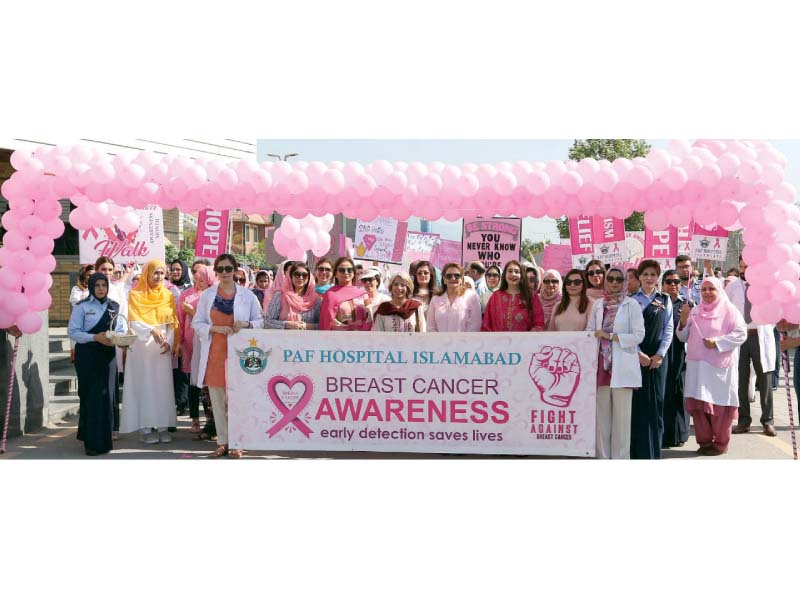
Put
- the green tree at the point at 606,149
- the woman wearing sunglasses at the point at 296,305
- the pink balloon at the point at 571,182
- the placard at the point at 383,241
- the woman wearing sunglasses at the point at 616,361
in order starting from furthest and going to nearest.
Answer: the green tree at the point at 606,149 → the placard at the point at 383,241 → the woman wearing sunglasses at the point at 296,305 → the pink balloon at the point at 571,182 → the woman wearing sunglasses at the point at 616,361

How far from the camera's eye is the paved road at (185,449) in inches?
278

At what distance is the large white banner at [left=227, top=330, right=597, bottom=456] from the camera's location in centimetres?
654

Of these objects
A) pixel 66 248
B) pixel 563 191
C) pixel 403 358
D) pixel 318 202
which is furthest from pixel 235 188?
pixel 66 248

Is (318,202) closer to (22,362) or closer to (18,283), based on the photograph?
(18,283)

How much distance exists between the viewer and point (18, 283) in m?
7.24

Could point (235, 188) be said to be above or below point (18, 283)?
above

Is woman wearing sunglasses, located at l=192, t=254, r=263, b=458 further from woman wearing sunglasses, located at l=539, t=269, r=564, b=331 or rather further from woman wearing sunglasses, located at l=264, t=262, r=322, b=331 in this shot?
woman wearing sunglasses, located at l=539, t=269, r=564, b=331

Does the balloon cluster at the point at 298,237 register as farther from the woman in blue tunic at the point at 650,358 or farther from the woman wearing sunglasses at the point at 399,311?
the woman in blue tunic at the point at 650,358

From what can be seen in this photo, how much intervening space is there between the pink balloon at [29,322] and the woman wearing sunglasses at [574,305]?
4.75 meters

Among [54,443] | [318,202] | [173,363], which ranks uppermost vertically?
[318,202]

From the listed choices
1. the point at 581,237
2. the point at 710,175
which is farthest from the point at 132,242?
the point at 710,175

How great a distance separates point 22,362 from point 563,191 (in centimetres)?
559

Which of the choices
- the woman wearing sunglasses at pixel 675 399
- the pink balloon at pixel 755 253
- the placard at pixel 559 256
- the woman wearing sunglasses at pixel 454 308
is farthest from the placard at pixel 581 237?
the woman wearing sunglasses at pixel 454 308

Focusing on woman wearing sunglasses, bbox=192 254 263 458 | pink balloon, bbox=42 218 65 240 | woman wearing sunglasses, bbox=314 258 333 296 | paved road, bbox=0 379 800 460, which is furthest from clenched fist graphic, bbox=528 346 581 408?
pink balloon, bbox=42 218 65 240
